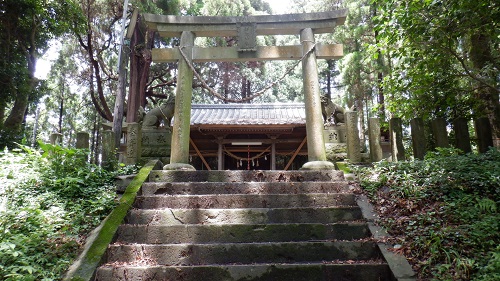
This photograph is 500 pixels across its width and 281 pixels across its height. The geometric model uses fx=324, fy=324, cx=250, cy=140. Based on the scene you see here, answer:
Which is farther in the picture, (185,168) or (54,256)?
(185,168)

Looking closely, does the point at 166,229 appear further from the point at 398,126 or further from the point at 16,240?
the point at 398,126

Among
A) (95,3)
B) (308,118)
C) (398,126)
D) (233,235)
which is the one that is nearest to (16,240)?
(233,235)

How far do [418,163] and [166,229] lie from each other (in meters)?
3.79

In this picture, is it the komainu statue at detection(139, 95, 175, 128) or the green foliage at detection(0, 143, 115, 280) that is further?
the komainu statue at detection(139, 95, 175, 128)

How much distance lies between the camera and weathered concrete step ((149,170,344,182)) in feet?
17.3

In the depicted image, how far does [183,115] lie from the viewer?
20.2 feet

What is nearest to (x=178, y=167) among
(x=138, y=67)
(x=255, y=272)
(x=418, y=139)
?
(x=255, y=272)

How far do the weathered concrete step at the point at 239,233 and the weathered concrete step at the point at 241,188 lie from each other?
96cm

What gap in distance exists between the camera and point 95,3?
1377 centimetres

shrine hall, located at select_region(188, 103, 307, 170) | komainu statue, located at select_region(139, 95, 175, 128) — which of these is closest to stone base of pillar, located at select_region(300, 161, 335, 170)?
komainu statue, located at select_region(139, 95, 175, 128)

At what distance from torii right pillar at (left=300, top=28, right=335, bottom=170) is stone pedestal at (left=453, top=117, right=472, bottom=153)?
2.29 m

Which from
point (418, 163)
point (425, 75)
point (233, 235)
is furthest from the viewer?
point (425, 75)

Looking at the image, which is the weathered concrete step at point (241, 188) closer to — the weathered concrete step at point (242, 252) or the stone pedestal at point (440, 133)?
the weathered concrete step at point (242, 252)

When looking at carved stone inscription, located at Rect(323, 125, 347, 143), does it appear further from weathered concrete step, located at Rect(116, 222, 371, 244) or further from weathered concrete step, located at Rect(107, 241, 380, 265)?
weathered concrete step, located at Rect(107, 241, 380, 265)
